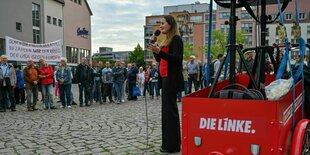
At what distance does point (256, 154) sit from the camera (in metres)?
2.98

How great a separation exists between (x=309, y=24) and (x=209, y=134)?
269 ft

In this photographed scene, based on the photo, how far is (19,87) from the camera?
14461mm

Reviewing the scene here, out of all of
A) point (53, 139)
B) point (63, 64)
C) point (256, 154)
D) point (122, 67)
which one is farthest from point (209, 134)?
point (122, 67)

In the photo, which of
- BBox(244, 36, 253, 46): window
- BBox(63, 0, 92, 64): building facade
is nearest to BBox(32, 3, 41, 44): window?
BBox(63, 0, 92, 64): building facade

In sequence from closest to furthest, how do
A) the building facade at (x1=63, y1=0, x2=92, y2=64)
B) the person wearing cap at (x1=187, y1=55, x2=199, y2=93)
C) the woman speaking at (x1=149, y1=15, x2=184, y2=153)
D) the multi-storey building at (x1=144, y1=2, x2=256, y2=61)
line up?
the woman speaking at (x1=149, y1=15, x2=184, y2=153) < the person wearing cap at (x1=187, y1=55, x2=199, y2=93) < the building facade at (x1=63, y1=0, x2=92, y2=64) < the multi-storey building at (x1=144, y1=2, x2=256, y2=61)

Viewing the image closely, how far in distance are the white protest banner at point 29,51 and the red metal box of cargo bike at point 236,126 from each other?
1495 cm

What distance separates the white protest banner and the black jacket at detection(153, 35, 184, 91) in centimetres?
1339

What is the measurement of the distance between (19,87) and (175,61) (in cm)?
1138

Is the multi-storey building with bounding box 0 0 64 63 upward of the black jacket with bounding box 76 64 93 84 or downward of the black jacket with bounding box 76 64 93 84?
upward

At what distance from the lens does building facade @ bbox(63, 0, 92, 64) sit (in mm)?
54072

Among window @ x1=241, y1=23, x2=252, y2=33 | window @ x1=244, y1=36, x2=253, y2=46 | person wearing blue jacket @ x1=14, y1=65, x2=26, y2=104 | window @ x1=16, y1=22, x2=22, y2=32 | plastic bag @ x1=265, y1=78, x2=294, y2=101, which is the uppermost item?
window @ x1=241, y1=23, x2=252, y2=33

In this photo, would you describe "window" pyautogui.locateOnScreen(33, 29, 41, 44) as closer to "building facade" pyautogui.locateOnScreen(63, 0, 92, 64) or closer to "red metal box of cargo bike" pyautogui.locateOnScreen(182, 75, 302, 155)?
"building facade" pyautogui.locateOnScreen(63, 0, 92, 64)

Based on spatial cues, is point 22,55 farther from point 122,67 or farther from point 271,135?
point 271,135

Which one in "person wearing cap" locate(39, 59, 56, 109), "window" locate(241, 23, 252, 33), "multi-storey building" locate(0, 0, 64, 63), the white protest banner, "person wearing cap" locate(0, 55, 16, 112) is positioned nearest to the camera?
"person wearing cap" locate(0, 55, 16, 112)
